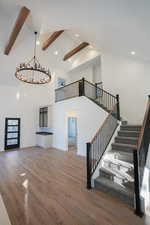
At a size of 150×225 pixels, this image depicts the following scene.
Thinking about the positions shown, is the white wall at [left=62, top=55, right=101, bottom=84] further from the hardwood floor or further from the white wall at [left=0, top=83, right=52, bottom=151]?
the hardwood floor

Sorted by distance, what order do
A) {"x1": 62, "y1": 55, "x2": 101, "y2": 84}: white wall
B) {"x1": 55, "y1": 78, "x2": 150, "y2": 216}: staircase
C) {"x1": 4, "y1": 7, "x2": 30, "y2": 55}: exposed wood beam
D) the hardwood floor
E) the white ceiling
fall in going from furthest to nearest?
{"x1": 62, "y1": 55, "x2": 101, "y2": 84}: white wall < {"x1": 4, "y1": 7, "x2": 30, "y2": 55}: exposed wood beam < the white ceiling < {"x1": 55, "y1": 78, "x2": 150, "y2": 216}: staircase < the hardwood floor

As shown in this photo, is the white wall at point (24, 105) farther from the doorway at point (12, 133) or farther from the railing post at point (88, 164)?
the railing post at point (88, 164)

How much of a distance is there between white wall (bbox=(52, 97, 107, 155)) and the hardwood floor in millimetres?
2226

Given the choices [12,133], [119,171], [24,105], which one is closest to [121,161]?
[119,171]

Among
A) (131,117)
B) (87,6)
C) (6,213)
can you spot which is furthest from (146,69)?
(6,213)

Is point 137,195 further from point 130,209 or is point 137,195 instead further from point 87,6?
point 87,6

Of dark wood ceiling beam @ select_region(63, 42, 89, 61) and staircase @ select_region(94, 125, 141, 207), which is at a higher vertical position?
dark wood ceiling beam @ select_region(63, 42, 89, 61)

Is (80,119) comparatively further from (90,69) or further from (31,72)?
(90,69)

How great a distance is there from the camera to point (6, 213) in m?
2.27

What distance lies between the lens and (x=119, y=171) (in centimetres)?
319

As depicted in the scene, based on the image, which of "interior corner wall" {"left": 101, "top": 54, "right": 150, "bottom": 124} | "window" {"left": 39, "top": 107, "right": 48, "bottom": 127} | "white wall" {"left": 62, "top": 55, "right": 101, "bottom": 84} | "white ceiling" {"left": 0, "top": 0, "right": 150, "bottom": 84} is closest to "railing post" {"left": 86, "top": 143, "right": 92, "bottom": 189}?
"white ceiling" {"left": 0, "top": 0, "right": 150, "bottom": 84}

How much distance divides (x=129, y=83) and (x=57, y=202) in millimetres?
6025

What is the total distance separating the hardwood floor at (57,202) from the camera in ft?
7.01

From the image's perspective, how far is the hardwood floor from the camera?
2.14 metres
